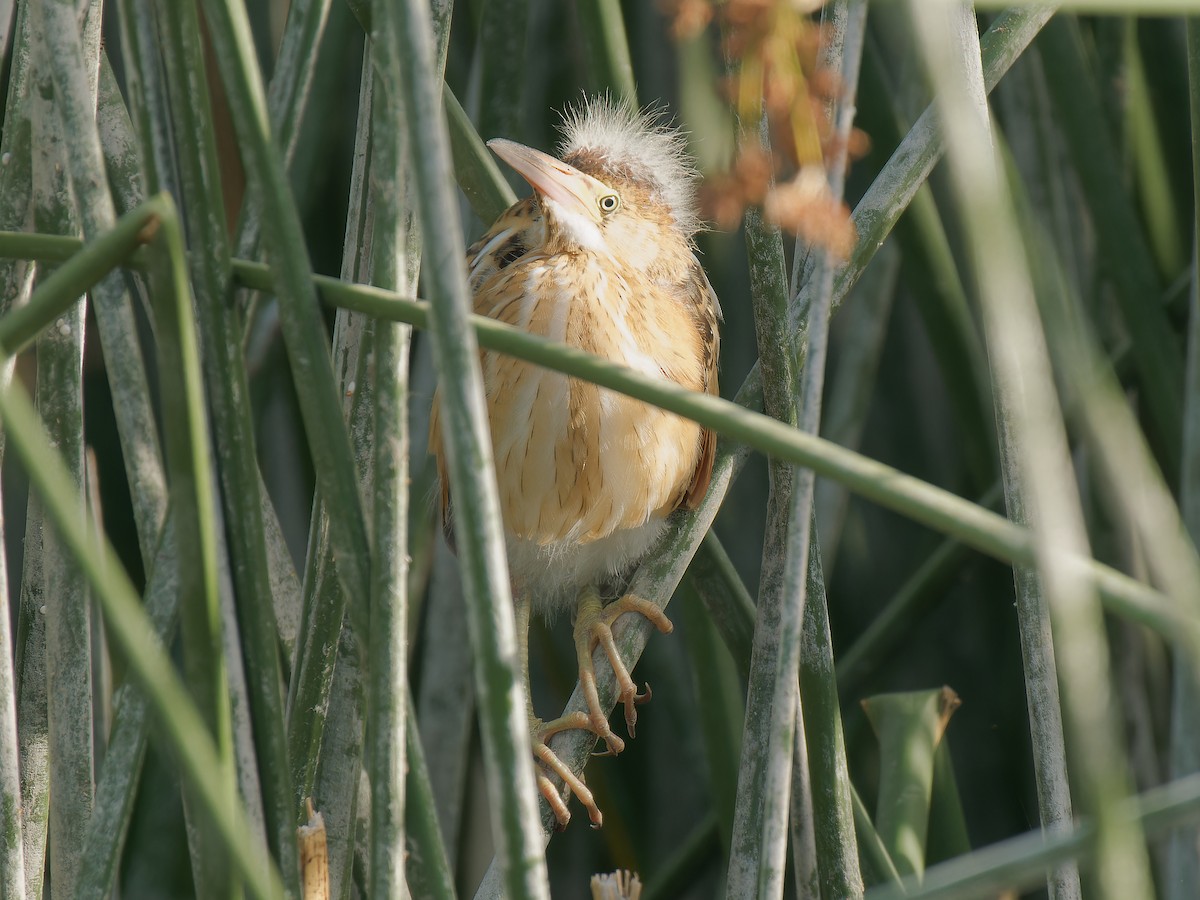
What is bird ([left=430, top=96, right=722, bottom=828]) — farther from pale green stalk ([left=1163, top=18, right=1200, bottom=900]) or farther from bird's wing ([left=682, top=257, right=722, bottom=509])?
pale green stalk ([left=1163, top=18, right=1200, bottom=900])

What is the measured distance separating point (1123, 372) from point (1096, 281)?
0.17m

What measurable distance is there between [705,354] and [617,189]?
22cm

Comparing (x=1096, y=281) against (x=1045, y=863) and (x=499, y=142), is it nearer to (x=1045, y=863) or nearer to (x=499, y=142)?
(x=499, y=142)

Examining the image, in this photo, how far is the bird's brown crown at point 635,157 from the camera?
146 centimetres

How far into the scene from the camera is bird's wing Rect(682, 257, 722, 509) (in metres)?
1.41

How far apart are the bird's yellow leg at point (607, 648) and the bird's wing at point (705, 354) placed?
7.1 inches

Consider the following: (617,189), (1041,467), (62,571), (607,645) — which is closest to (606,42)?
(617,189)

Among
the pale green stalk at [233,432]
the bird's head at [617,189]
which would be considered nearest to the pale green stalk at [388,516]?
the pale green stalk at [233,432]

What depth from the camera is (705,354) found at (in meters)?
1.43

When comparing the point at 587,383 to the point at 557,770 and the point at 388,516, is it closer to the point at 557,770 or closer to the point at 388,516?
the point at 557,770

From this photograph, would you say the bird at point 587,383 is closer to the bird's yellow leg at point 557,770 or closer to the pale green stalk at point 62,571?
the bird's yellow leg at point 557,770

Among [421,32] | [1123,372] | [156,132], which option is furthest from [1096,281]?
[421,32]

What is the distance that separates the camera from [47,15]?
0.70 m

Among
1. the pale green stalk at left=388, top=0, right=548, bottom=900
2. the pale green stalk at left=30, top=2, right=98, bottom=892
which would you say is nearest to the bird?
the pale green stalk at left=30, top=2, right=98, bottom=892
